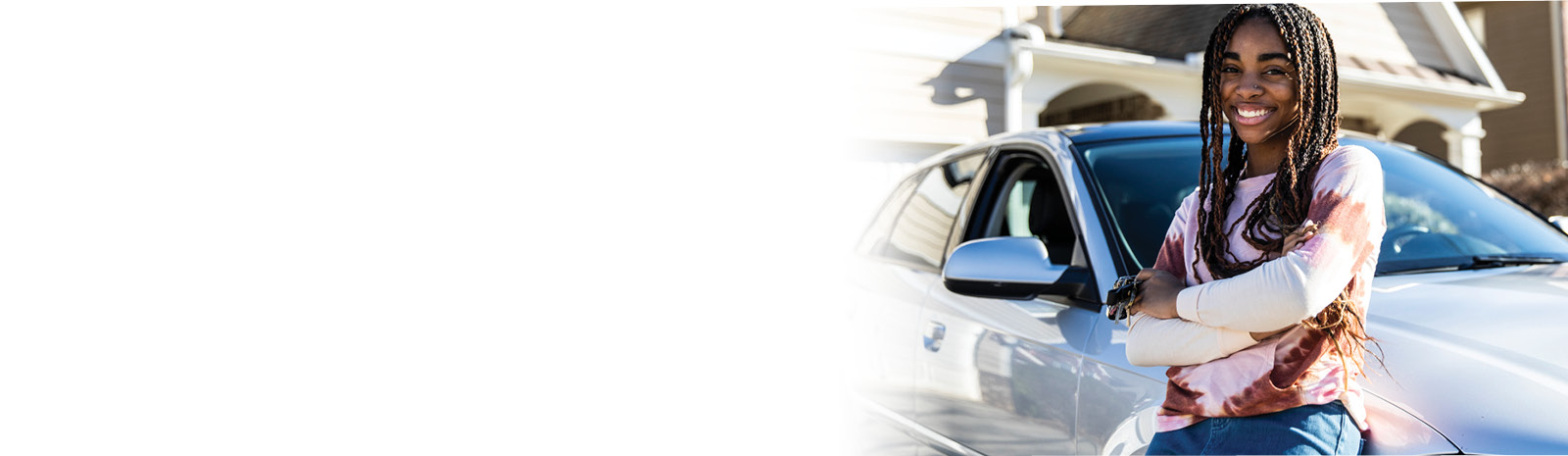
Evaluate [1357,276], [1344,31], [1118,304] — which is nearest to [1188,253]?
[1118,304]

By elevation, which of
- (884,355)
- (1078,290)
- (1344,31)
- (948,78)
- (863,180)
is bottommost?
(884,355)

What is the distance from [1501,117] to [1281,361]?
58.2 ft

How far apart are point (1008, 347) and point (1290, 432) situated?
41.0 inches

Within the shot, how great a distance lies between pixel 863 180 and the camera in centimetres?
A: 758

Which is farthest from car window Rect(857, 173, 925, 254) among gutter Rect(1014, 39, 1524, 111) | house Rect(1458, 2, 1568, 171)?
house Rect(1458, 2, 1568, 171)

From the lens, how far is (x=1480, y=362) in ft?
5.30

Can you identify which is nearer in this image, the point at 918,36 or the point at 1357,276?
the point at 1357,276

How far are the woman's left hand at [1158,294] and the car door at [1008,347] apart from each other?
2.19 feet

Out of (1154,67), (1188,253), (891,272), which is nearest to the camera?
(1188,253)

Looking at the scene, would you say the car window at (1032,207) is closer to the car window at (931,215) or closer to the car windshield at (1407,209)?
the car window at (931,215)

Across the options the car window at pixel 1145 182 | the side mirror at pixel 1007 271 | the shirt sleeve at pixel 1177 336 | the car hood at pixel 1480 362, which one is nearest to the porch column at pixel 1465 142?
the car window at pixel 1145 182

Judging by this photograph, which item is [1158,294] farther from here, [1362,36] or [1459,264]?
[1362,36]

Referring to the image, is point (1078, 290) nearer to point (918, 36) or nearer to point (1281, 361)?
point (1281, 361)

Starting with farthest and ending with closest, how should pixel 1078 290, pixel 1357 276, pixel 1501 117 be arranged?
pixel 1501 117 → pixel 1078 290 → pixel 1357 276
